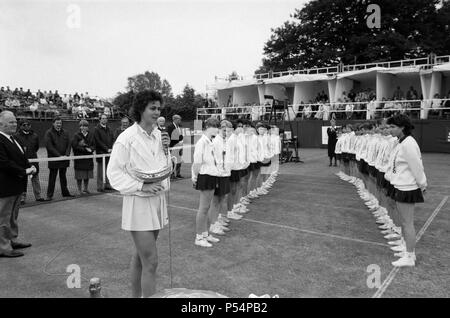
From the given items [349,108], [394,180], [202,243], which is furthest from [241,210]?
[349,108]

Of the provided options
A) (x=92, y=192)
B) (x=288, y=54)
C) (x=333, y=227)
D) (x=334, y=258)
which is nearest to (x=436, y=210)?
(x=333, y=227)

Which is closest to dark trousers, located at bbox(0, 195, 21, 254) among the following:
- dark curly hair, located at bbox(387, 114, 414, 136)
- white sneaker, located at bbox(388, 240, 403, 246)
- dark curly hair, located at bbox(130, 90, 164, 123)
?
dark curly hair, located at bbox(130, 90, 164, 123)

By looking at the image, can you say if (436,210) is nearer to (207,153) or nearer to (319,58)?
(207,153)

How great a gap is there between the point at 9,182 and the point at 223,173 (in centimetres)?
329

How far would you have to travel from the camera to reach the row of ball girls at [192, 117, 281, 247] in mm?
5840

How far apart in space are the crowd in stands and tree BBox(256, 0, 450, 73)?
73.4ft

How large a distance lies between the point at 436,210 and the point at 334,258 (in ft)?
13.5

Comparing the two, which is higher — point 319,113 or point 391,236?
point 319,113

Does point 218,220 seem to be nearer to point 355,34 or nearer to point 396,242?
point 396,242

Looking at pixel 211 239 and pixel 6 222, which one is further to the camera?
pixel 211 239

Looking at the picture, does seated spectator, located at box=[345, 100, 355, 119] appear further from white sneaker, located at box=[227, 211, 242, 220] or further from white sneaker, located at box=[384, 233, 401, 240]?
white sneaker, located at box=[384, 233, 401, 240]

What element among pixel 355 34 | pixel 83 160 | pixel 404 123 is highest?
pixel 355 34

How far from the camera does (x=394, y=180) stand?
4961mm

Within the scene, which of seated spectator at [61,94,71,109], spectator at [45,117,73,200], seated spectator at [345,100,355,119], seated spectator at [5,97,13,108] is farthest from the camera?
seated spectator at [61,94,71,109]
